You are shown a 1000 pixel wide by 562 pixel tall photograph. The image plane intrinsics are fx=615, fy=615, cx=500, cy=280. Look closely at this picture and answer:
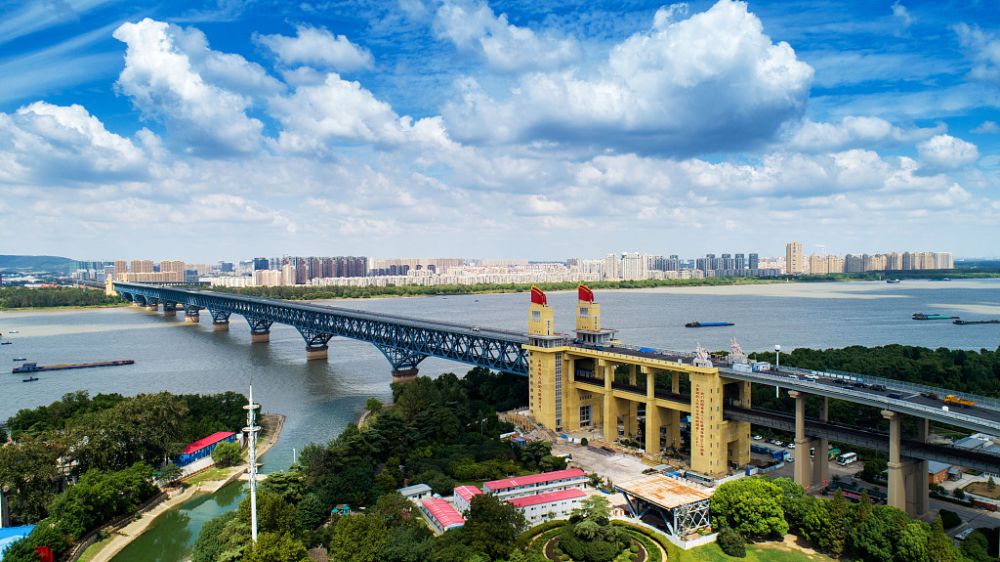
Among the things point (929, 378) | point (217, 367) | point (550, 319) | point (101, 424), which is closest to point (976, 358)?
point (929, 378)

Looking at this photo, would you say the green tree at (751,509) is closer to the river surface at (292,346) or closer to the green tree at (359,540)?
the green tree at (359,540)

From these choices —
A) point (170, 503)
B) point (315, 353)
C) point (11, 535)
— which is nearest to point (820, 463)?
point (170, 503)

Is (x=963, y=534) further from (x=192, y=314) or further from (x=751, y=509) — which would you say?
(x=192, y=314)

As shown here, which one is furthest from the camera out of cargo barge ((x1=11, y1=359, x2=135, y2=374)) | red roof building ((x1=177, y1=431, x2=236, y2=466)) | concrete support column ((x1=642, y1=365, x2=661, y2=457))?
cargo barge ((x1=11, y1=359, x2=135, y2=374))

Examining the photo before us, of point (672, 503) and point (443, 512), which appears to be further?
point (443, 512)

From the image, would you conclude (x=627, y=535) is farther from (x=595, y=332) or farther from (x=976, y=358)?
(x=976, y=358)

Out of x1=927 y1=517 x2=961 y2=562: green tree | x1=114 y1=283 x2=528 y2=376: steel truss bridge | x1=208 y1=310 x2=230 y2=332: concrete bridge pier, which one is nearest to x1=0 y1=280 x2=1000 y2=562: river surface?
x1=208 y1=310 x2=230 y2=332: concrete bridge pier

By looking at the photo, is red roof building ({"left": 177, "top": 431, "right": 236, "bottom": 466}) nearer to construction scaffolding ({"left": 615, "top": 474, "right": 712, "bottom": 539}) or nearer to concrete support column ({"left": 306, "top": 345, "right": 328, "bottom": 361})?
construction scaffolding ({"left": 615, "top": 474, "right": 712, "bottom": 539})
